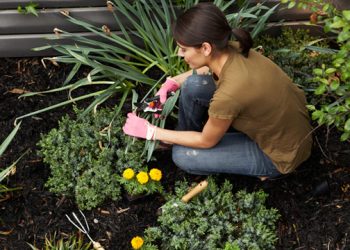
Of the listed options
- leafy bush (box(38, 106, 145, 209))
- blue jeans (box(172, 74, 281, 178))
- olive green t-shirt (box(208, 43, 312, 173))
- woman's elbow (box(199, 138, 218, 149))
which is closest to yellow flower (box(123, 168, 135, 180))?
leafy bush (box(38, 106, 145, 209))

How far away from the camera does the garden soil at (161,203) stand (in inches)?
82.0

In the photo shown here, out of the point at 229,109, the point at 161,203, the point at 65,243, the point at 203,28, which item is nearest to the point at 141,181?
the point at 161,203

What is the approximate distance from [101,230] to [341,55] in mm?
1332

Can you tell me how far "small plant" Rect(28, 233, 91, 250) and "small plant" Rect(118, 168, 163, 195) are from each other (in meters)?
0.31

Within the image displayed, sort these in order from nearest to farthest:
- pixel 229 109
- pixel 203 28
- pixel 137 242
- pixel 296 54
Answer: pixel 203 28, pixel 229 109, pixel 137 242, pixel 296 54

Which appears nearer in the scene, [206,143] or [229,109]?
[229,109]

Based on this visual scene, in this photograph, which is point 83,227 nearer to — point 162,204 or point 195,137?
point 162,204

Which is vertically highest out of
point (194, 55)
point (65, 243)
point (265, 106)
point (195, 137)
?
point (194, 55)

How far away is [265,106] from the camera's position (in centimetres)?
180

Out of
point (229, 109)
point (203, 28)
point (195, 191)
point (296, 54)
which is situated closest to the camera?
point (203, 28)

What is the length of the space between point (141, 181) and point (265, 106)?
653mm

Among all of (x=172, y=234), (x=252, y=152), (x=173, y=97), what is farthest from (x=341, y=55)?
(x=172, y=234)

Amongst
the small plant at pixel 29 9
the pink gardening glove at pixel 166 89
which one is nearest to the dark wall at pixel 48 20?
the small plant at pixel 29 9

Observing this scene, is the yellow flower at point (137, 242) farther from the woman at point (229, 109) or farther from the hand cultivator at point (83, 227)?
the woman at point (229, 109)
